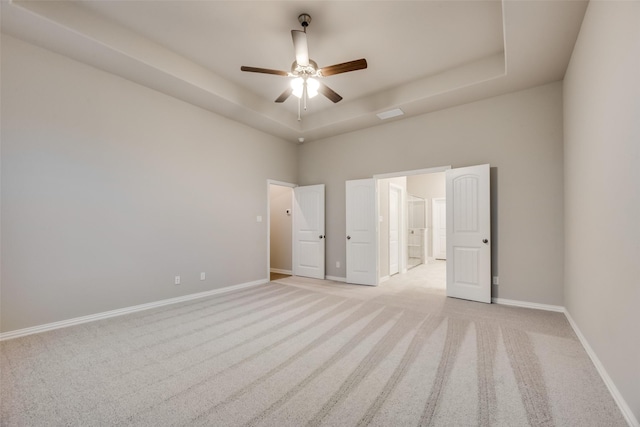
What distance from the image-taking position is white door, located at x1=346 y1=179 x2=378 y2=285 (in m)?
5.23

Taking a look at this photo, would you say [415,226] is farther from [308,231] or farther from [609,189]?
[609,189]

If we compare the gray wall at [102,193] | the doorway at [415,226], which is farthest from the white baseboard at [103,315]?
the doorway at [415,226]

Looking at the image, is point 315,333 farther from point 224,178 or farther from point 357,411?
point 224,178

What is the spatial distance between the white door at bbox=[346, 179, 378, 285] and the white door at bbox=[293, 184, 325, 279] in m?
0.67

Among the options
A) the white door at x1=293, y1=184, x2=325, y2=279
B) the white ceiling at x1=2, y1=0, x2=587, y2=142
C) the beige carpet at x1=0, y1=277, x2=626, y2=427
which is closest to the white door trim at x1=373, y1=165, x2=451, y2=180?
the white ceiling at x1=2, y1=0, x2=587, y2=142

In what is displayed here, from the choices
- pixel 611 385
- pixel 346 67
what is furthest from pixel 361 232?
pixel 611 385

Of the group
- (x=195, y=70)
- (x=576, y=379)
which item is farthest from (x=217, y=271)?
(x=576, y=379)

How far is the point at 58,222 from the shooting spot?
3047 mm

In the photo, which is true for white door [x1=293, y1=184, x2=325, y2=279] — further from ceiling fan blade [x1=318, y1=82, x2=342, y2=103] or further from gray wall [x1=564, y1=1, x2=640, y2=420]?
gray wall [x1=564, y1=1, x2=640, y2=420]

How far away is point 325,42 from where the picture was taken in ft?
11.0

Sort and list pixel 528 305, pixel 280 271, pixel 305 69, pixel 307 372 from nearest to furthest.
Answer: pixel 307 372
pixel 305 69
pixel 528 305
pixel 280 271

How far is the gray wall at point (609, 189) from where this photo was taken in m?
1.56

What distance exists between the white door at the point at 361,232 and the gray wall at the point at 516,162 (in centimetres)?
86

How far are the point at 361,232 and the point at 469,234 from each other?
1.91 metres
